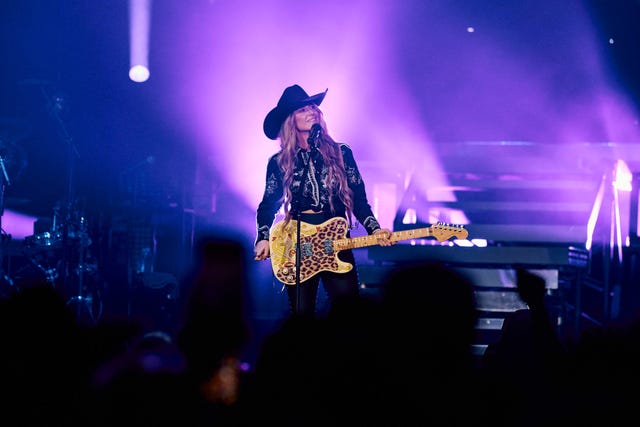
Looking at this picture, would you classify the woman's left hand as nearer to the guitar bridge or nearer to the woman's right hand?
the guitar bridge

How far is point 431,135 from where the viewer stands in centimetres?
931

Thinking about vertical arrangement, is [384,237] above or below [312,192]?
A: below

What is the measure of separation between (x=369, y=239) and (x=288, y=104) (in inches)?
43.4

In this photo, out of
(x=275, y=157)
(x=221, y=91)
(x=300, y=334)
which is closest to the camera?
(x=300, y=334)

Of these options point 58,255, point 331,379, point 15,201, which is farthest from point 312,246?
point 15,201

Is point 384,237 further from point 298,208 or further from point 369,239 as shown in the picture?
point 298,208

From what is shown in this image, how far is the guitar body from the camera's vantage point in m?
3.79

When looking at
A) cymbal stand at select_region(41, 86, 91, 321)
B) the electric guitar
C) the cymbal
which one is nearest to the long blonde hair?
the electric guitar

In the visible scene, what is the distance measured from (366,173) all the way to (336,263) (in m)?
5.69

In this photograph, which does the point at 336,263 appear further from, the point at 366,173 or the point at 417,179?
the point at 366,173

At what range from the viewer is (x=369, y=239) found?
3.89 m

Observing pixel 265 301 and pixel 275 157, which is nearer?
pixel 275 157

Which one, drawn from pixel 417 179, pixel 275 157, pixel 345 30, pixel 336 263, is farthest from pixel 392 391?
pixel 345 30

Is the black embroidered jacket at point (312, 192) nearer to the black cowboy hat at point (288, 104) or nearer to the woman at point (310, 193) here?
the woman at point (310, 193)
